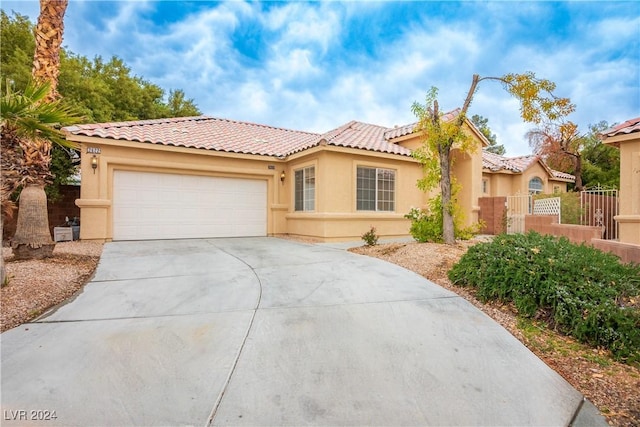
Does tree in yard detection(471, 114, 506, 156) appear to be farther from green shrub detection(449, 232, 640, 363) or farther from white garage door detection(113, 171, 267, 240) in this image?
green shrub detection(449, 232, 640, 363)

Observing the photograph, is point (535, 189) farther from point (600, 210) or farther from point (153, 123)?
point (153, 123)

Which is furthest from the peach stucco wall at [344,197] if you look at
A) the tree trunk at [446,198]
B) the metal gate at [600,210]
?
the metal gate at [600,210]

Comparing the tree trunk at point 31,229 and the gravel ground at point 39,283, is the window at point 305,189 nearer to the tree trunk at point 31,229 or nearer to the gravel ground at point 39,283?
the gravel ground at point 39,283

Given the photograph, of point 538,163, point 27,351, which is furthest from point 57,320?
point 538,163

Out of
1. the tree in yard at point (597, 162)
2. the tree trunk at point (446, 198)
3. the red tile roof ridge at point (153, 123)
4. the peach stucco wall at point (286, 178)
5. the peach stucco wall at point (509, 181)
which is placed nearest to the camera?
the tree trunk at point (446, 198)

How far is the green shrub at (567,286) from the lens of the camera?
3367 mm

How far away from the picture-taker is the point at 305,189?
487 inches

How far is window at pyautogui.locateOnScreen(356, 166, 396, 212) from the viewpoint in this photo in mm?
12016

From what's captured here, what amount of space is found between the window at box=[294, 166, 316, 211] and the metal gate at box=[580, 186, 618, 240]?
8.42 metres

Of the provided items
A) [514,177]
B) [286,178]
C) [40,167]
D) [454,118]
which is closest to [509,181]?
[514,177]

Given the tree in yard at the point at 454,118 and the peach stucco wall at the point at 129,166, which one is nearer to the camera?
the tree in yard at the point at 454,118

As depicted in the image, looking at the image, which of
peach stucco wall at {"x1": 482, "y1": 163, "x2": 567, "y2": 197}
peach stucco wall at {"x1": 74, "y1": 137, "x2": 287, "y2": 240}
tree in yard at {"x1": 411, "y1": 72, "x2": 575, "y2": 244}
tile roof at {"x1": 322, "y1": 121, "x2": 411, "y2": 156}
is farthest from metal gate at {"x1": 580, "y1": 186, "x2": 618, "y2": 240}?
peach stucco wall at {"x1": 74, "y1": 137, "x2": 287, "y2": 240}

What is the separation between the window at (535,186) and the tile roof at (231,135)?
31.3 ft

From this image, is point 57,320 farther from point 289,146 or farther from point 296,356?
point 289,146
